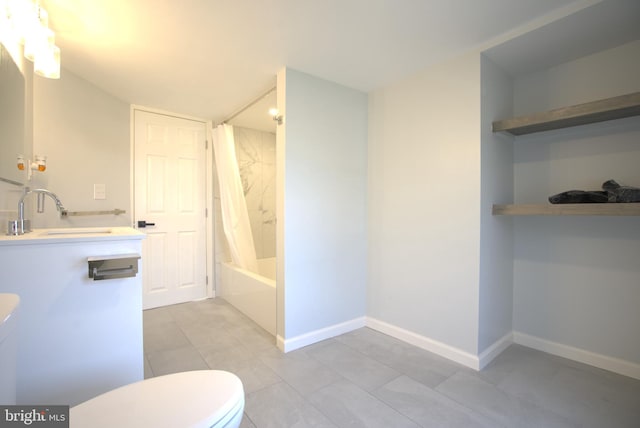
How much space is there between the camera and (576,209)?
1666 mm

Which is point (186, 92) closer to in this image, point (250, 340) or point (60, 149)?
point (60, 149)

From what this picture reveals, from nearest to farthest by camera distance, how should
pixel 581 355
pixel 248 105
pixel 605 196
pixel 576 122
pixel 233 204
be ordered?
1. pixel 605 196
2. pixel 576 122
3. pixel 581 355
4. pixel 248 105
5. pixel 233 204

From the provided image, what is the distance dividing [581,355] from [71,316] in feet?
10.2

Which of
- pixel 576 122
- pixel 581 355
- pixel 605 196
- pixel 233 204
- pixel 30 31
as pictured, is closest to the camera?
pixel 30 31

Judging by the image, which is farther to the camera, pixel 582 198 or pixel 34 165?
pixel 34 165

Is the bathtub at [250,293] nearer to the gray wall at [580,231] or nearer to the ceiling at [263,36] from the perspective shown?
the ceiling at [263,36]

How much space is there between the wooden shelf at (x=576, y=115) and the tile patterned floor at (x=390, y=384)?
162cm

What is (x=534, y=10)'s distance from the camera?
1.56m

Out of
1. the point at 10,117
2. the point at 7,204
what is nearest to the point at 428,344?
the point at 7,204

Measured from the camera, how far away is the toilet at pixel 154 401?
2.64 feet

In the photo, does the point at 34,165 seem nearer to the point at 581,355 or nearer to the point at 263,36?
the point at 263,36

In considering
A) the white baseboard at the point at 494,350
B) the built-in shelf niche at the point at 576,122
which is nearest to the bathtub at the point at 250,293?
the white baseboard at the point at 494,350

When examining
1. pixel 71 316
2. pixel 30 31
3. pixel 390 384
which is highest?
pixel 30 31

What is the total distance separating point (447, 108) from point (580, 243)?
1.34 meters
